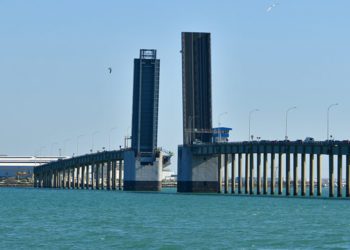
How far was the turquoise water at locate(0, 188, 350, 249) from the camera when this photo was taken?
→ 82562 millimetres

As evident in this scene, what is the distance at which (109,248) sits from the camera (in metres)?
79.1

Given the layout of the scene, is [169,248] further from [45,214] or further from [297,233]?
[45,214]

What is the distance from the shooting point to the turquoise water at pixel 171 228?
3250 inches

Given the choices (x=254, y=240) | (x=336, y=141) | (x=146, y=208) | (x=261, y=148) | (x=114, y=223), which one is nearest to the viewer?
(x=254, y=240)

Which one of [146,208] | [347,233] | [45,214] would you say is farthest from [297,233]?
[146,208]

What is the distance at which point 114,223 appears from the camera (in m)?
102

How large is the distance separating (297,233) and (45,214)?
3242 cm

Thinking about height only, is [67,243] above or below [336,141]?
below

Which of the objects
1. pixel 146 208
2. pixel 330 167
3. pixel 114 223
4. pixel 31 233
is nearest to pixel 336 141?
pixel 330 167

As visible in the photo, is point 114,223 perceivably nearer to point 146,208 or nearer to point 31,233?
point 31,233

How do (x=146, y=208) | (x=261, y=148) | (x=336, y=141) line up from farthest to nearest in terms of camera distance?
1. (x=261, y=148)
2. (x=336, y=141)
3. (x=146, y=208)

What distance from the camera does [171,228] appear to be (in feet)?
315

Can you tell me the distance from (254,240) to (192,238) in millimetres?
4027

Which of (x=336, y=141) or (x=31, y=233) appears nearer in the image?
(x=31, y=233)
